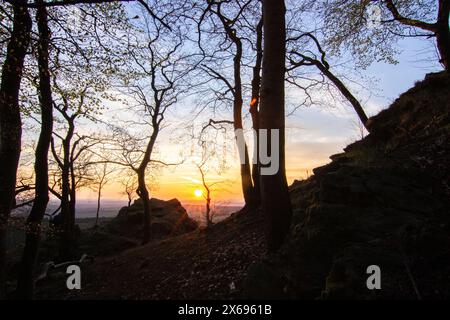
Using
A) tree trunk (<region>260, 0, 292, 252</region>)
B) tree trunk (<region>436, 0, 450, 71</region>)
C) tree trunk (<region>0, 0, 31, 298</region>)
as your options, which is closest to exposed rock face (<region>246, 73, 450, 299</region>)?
tree trunk (<region>260, 0, 292, 252</region>)

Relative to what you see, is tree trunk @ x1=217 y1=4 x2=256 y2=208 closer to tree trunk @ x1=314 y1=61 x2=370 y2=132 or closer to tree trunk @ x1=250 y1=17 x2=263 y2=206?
tree trunk @ x1=250 y1=17 x2=263 y2=206

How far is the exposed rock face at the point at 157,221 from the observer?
22612mm

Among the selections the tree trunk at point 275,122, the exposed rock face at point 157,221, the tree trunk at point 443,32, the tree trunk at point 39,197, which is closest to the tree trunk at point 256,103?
the tree trunk at point 275,122

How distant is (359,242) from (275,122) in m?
2.71

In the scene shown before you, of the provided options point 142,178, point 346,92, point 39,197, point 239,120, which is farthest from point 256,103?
point 142,178

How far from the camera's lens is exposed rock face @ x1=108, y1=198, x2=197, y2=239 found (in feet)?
74.2

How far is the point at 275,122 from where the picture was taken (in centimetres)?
596

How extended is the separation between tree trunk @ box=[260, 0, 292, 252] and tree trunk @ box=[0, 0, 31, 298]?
16.0 ft

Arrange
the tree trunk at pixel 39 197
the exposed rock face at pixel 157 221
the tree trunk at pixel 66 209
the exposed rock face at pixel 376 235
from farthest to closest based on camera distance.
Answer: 1. the exposed rock face at pixel 157 221
2. the tree trunk at pixel 66 209
3. the tree trunk at pixel 39 197
4. the exposed rock face at pixel 376 235

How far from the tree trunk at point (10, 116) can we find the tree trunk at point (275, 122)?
4.88m

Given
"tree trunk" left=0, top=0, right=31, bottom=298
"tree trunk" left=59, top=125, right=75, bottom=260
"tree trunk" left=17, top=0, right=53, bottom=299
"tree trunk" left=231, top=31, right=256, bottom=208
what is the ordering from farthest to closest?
"tree trunk" left=59, top=125, right=75, bottom=260, "tree trunk" left=231, top=31, right=256, bottom=208, "tree trunk" left=17, top=0, right=53, bottom=299, "tree trunk" left=0, top=0, right=31, bottom=298

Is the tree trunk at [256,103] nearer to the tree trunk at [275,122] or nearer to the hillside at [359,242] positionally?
the hillside at [359,242]

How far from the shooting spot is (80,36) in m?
6.11
